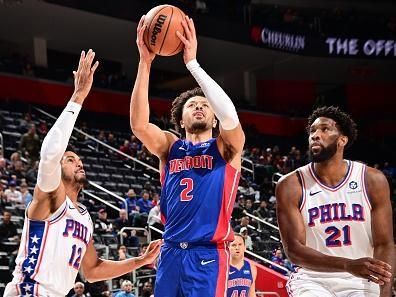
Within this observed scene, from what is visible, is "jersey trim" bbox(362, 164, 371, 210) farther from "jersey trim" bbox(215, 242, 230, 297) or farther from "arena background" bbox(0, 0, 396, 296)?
"arena background" bbox(0, 0, 396, 296)

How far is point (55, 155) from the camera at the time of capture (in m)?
4.32

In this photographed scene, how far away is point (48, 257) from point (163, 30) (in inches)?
63.5

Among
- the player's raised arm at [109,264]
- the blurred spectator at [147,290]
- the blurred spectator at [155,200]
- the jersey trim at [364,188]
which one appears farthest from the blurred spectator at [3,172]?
the jersey trim at [364,188]

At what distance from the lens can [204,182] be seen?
4.60 metres

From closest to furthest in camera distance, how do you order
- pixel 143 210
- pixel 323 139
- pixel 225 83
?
pixel 323 139 → pixel 143 210 → pixel 225 83

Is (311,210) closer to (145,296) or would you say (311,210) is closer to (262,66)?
(145,296)

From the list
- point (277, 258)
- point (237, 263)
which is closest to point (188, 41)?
point (237, 263)

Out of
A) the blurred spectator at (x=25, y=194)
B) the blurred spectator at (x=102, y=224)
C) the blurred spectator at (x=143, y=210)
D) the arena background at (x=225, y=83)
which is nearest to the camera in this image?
the blurred spectator at (x=25, y=194)

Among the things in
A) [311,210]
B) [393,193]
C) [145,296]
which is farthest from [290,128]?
[311,210]

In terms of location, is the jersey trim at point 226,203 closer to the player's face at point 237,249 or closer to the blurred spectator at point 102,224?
the player's face at point 237,249

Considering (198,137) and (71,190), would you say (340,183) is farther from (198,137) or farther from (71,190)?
(71,190)

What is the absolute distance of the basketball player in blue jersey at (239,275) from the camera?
7.94 meters

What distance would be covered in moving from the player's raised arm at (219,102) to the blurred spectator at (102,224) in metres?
7.90

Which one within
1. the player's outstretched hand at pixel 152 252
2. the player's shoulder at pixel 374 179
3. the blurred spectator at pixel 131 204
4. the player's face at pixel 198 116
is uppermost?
the blurred spectator at pixel 131 204
